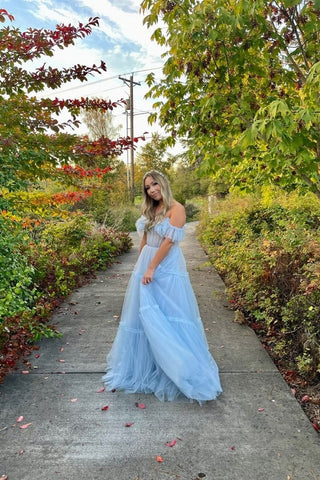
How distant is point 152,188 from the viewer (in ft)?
9.64

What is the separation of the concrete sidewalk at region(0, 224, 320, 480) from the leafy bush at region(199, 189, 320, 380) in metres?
0.31

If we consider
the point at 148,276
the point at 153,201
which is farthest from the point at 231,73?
the point at 148,276

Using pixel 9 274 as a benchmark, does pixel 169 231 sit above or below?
above

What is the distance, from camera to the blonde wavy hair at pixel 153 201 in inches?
115

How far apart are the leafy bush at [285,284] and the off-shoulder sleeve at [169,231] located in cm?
136

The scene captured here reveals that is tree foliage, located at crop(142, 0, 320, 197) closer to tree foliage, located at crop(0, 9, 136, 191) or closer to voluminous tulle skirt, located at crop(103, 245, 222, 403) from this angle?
tree foliage, located at crop(0, 9, 136, 191)

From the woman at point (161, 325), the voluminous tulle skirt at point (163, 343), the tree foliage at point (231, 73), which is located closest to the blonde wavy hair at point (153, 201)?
the woman at point (161, 325)

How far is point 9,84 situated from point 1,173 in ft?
4.22

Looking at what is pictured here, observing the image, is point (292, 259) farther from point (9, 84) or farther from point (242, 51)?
point (9, 84)

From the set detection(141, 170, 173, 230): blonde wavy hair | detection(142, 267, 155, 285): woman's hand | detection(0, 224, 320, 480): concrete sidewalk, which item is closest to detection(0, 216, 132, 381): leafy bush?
detection(0, 224, 320, 480): concrete sidewalk

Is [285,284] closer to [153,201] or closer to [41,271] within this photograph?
[153,201]

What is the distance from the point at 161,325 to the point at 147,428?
759mm

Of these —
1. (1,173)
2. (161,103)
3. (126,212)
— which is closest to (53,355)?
(1,173)

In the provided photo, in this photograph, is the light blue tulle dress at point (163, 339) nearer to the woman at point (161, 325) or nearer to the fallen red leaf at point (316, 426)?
the woman at point (161, 325)
